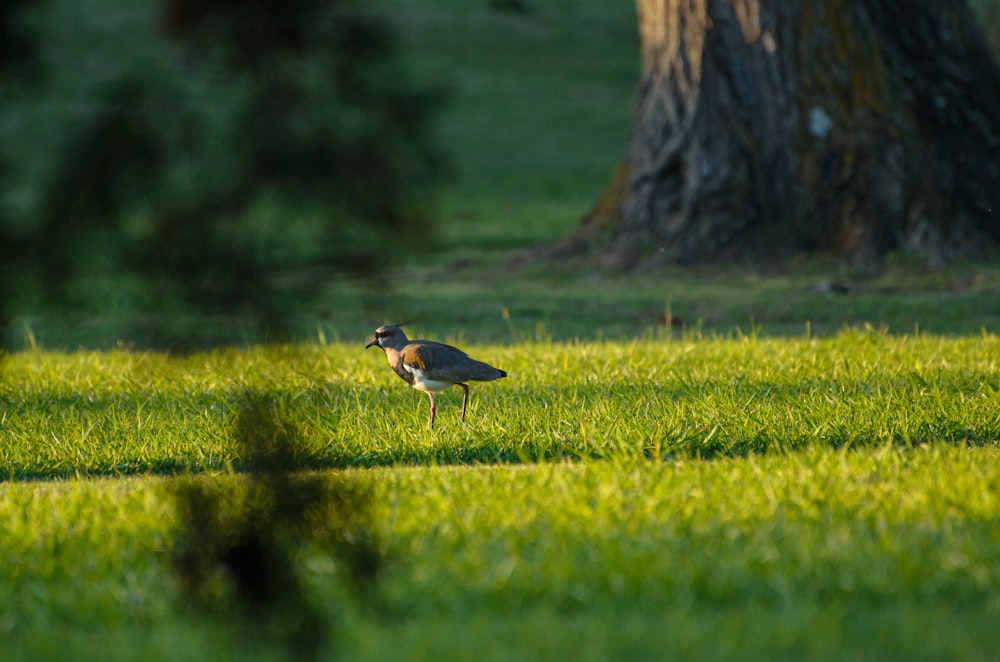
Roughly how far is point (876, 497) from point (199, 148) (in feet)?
10.4

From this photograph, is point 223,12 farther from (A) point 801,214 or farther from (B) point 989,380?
(A) point 801,214

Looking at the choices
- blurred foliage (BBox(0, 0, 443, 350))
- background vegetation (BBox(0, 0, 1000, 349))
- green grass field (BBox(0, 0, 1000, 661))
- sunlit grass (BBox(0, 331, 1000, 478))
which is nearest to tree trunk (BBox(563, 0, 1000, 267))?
background vegetation (BBox(0, 0, 1000, 349))

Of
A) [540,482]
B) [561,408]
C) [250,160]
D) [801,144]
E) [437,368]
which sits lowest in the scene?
[561,408]

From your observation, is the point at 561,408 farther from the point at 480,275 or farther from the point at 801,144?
the point at 480,275

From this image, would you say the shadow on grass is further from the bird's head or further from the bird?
the bird's head

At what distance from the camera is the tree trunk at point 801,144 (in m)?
13.4

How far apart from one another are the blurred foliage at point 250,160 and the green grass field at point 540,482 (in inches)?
4.7

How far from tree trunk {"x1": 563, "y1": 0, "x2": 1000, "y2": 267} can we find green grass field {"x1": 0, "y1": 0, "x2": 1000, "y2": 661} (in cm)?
163

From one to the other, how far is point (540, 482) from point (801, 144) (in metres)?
8.87

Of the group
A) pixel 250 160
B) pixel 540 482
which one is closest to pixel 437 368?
pixel 540 482

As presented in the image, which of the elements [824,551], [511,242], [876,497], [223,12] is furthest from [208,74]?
[511,242]

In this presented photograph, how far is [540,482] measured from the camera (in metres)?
5.61

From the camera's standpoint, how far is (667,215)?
13875 millimetres

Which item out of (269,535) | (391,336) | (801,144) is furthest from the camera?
(801,144)
